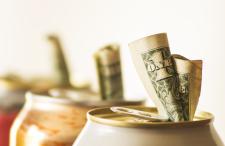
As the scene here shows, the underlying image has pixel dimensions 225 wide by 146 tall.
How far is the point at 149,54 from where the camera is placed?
551mm

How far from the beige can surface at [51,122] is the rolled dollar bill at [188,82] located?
0.68 ft

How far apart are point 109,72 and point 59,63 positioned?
41 centimetres

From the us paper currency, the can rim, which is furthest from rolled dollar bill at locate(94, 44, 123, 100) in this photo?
the us paper currency

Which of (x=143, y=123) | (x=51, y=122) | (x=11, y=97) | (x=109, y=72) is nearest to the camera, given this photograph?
(x=143, y=123)

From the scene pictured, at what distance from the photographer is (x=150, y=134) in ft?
1.62

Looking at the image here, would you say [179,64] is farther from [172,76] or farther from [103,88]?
[103,88]

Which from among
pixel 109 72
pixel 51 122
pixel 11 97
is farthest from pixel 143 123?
pixel 11 97

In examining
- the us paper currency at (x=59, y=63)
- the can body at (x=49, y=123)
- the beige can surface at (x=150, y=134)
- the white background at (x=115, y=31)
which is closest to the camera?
the beige can surface at (x=150, y=134)

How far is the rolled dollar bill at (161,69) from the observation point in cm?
55

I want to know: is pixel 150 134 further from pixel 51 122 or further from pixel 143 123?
pixel 51 122

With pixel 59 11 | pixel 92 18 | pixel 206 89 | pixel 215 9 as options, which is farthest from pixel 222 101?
pixel 59 11

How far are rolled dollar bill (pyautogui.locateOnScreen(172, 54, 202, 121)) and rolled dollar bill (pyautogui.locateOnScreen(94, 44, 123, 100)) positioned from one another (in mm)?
318

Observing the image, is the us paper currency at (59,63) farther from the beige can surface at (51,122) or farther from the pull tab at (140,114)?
the pull tab at (140,114)

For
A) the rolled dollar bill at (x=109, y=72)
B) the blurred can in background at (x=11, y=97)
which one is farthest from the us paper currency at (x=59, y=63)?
the rolled dollar bill at (x=109, y=72)
